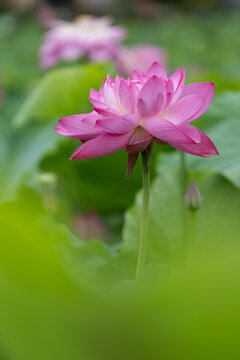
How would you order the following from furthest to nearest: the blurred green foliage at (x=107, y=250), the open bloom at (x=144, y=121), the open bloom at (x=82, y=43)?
the open bloom at (x=82, y=43) < the open bloom at (x=144, y=121) < the blurred green foliage at (x=107, y=250)

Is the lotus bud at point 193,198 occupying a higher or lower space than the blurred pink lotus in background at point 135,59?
lower

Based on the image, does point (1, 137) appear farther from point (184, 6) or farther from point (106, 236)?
point (184, 6)

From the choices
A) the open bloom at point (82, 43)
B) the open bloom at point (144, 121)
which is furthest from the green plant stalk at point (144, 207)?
the open bloom at point (82, 43)

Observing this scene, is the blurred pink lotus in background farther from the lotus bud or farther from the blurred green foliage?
the lotus bud

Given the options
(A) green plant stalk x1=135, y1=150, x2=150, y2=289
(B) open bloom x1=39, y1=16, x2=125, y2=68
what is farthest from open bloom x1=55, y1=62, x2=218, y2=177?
(B) open bloom x1=39, y1=16, x2=125, y2=68

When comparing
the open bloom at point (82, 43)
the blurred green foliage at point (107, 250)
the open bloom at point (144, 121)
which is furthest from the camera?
the open bloom at point (82, 43)

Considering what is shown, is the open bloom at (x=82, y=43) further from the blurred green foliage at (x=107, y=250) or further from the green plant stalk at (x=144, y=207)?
the green plant stalk at (x=144, y=207)

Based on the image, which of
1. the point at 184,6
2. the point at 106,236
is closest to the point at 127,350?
the point at 106,236
